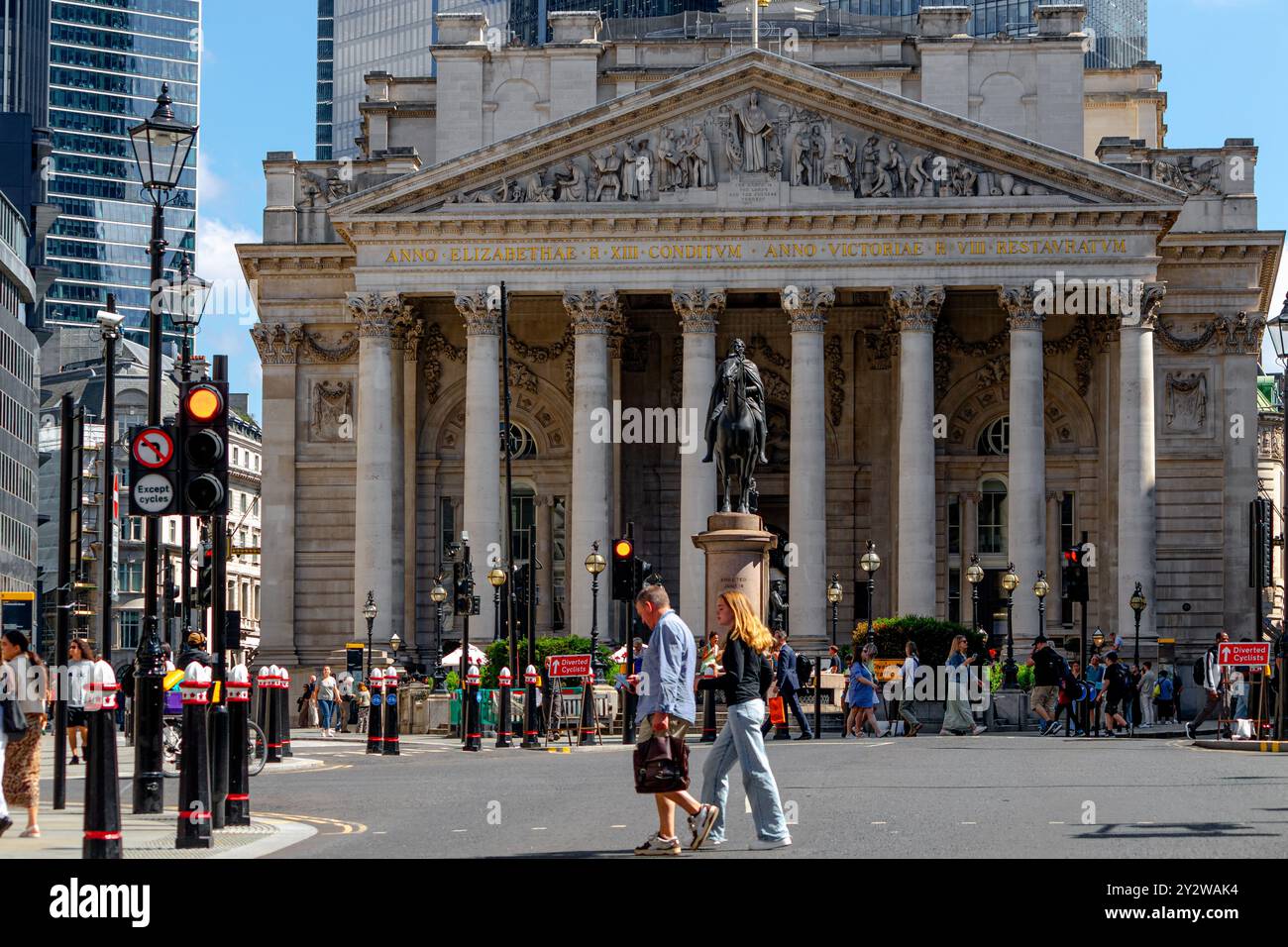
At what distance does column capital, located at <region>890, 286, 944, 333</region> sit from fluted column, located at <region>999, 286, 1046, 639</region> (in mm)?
2076

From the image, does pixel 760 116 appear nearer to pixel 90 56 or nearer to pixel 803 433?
pixel 803 433

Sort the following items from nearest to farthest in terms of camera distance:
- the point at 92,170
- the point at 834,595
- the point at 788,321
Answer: the point at 834,595
the point at 788,321
the point at 92,170

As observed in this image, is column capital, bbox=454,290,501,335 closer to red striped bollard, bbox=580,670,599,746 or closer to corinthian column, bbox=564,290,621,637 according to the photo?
corinthian column, bbox=564,290,621,637

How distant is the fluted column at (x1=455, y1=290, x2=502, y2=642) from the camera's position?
7081cm

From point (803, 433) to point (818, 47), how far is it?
16.9 m

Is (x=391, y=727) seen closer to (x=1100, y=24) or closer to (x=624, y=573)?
(x=624, y=573)

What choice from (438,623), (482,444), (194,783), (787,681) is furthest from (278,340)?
(194,783)

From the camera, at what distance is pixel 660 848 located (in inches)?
773

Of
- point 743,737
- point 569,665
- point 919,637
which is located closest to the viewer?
point 743,737

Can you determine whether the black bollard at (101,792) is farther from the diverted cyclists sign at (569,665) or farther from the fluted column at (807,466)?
the fluted column at (807,466)

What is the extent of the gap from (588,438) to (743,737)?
50.7 metres

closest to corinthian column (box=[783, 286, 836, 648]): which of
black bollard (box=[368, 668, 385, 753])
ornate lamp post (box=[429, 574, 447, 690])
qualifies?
ornate lamp post (box=[429, 574, 447, 690])

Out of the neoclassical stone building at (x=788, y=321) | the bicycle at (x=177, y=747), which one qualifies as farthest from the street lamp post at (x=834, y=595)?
the bicycle at (x=177, y=747)
